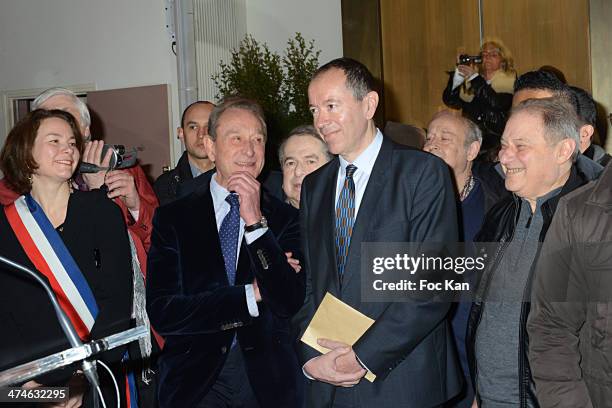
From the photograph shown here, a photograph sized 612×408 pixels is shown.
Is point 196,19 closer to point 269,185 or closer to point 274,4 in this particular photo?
point 274,4

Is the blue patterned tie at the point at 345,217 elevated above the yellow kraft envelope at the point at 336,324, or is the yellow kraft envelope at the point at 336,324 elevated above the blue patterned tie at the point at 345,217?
the blue patterned tie at the point at 345,217

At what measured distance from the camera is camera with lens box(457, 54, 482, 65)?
23.7 ft

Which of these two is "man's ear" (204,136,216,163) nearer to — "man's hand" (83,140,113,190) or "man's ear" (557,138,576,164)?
"man's hand" (83,140,113,190)

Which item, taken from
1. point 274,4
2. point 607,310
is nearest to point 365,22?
point 274,4

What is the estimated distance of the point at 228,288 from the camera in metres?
2.63

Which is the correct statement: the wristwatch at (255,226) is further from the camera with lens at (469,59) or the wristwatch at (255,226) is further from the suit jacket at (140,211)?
the camera with lens at (469,59)

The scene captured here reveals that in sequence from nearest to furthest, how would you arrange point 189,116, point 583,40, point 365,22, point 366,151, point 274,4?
point 366,151 < point 189,116 < point 583,40 < point 365,22 < point 274,4

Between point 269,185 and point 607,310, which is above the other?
point 269,185

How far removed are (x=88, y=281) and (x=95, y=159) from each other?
0.92m

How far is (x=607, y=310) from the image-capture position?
6.43ft

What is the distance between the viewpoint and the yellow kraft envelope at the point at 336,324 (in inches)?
94.0

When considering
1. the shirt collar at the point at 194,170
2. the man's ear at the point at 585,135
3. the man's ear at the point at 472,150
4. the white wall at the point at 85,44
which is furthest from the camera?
the white wall at the point at 85,44

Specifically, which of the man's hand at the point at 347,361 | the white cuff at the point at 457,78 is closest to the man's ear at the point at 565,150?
the man's hand at the point at 347,361

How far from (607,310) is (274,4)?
23.3 feet
